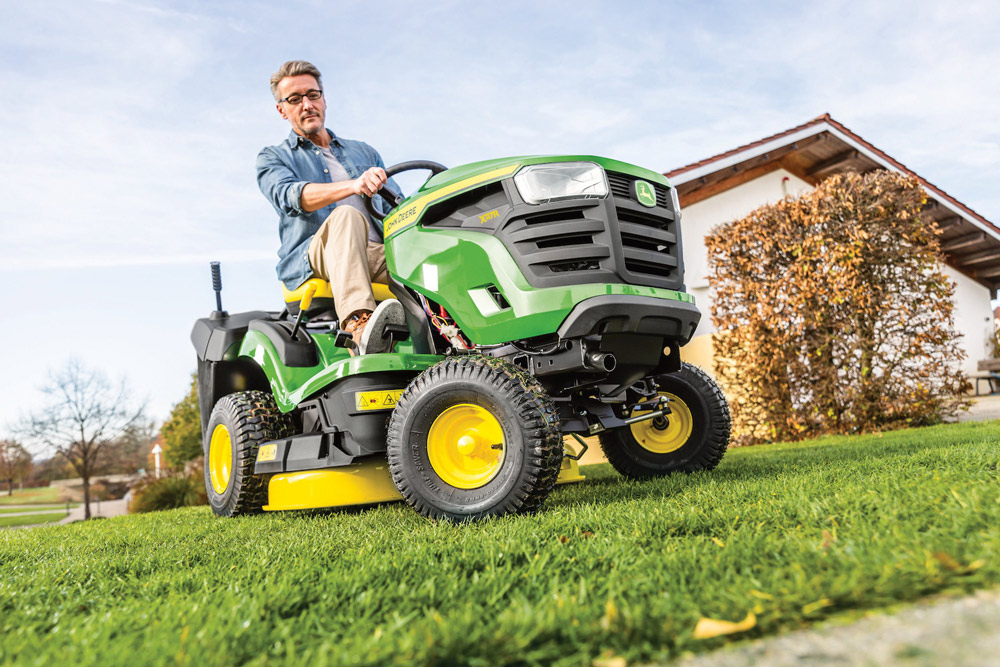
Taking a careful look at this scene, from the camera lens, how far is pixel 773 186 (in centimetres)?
1266

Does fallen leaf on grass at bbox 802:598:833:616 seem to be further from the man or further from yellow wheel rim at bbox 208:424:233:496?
yellow wheel rim at bbox 208:424:233:496

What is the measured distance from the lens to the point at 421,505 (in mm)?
2965

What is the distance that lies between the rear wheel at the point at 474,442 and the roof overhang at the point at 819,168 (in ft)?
27.1

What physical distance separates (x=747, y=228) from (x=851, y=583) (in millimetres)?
7371

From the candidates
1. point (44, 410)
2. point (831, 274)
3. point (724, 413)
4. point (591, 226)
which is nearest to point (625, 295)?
point (591, 226)

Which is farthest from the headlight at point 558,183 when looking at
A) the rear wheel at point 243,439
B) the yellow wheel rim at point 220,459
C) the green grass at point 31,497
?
the green grass at point 31,497

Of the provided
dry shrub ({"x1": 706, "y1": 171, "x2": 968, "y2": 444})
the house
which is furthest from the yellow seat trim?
the house

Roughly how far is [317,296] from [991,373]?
1502 cm

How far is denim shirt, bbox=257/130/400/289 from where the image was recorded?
4031 mm

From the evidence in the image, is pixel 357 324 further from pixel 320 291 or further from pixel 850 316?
pixel 850 316

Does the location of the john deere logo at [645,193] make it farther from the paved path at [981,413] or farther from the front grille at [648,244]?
the paved path at [981,413]

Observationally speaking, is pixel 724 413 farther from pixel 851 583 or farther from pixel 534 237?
pixel 851 583

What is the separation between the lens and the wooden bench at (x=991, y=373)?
563 inches

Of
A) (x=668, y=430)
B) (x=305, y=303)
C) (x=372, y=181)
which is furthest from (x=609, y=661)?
(x=305, y=303)
